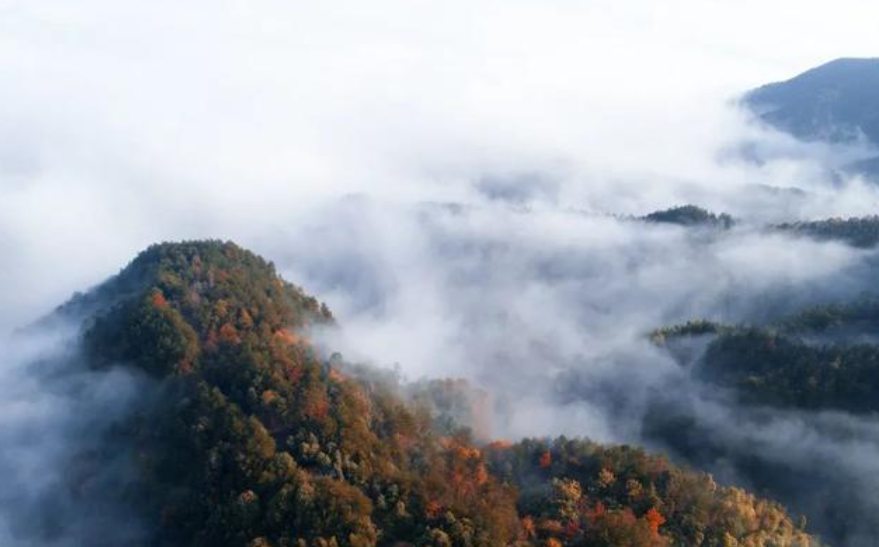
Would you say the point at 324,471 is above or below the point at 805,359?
above

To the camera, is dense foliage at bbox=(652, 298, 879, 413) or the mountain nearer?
the mountain

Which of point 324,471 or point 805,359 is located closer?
point 324,471

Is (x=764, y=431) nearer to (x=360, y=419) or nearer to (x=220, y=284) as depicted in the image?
(x=360, y=419)

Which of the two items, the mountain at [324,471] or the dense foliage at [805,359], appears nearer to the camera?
the mountain at [324,471]

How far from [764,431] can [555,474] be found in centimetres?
3747

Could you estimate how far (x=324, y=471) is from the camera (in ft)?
279

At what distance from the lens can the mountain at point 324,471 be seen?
80188 mm

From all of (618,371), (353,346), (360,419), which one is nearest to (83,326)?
(353,346)

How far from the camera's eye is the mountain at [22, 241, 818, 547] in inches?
3157

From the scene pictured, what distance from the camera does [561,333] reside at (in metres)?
196

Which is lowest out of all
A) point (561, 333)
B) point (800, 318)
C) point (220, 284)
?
point (561, 333)

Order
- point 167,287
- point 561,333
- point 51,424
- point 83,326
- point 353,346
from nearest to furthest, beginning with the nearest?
point 51,424 < point 167,287 < point 83,326 < point 353,346 < point 561,333

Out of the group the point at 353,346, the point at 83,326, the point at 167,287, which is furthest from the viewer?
the point at 353,346

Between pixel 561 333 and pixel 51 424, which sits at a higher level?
pixel 51 424
